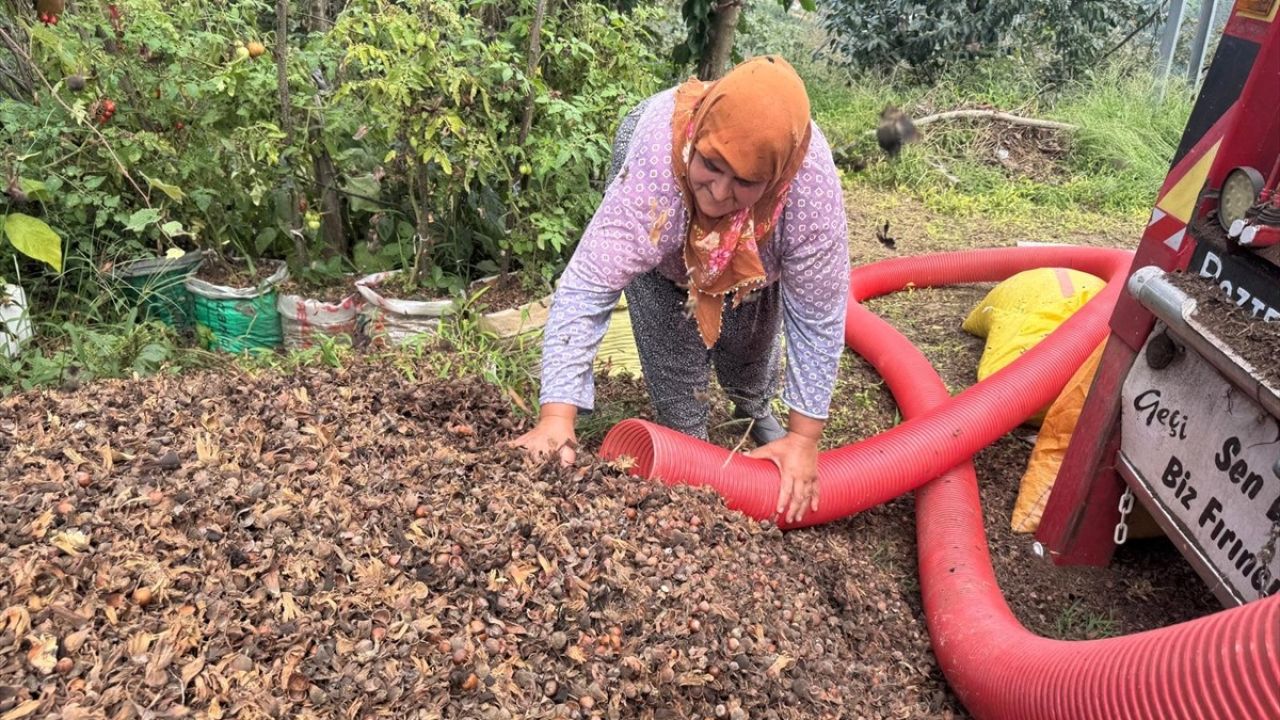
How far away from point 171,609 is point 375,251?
270 centimetres

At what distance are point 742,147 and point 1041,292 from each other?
2.57 m

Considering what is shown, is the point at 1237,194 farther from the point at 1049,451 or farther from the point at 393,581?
the point at 393,581

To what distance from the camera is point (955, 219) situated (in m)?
6.17

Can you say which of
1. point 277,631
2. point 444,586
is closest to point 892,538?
point 444,586

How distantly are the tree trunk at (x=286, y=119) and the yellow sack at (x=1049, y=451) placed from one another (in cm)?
303

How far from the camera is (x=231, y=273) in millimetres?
3789

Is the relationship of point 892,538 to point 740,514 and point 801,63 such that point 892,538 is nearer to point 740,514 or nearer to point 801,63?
point 740,514

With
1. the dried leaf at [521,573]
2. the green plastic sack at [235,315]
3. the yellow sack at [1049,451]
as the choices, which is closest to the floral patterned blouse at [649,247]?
the dried leaf at [521,573]

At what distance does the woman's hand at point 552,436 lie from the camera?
210 centimetres

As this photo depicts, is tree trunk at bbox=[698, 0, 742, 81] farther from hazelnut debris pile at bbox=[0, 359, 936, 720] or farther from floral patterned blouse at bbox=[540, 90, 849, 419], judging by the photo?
hazelnut debris pile at bbox=[0, 359, 936, 720]

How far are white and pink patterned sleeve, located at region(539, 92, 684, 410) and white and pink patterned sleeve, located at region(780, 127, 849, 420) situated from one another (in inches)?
12.1

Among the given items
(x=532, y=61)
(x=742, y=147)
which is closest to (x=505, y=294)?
(x=532, y=61)

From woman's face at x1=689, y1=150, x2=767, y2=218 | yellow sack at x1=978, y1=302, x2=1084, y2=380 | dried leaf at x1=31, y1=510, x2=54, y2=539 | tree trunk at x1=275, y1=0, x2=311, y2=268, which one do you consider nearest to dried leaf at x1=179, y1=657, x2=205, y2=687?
dried leaf at x1=31, y1=510, x2=54, y2=539

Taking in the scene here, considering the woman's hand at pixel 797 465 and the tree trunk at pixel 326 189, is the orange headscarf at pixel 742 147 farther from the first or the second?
the tree trunk at pixel 326 189
